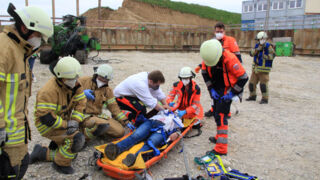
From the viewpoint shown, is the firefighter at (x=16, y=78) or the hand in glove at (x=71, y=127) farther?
the hand in glove at (x=71, y=127)

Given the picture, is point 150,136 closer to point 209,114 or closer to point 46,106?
point 46,106

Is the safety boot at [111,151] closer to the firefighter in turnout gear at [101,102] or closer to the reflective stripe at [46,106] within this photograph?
the firefighter in turnout gear at [101,102]

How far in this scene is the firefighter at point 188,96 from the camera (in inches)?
195

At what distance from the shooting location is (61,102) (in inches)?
123

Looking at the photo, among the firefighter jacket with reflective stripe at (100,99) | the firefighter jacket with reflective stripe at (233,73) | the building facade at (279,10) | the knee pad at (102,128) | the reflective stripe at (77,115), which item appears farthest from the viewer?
the building facade at (279,10)

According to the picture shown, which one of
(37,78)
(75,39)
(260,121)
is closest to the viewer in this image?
(260,121)

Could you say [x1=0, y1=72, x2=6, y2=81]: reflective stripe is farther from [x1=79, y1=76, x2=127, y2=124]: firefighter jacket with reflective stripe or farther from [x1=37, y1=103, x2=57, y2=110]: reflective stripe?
[x1=79, y1=76, x2=127, y2=124]: firefighter jacket with reflective stripe

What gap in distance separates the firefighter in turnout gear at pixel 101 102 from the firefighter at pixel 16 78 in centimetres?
176

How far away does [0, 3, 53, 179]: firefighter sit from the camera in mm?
2062

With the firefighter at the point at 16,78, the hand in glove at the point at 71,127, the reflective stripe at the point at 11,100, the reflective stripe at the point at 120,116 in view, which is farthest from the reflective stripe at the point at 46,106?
the reflective stripe at the point at 120,116

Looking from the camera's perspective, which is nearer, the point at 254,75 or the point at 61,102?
the point at 61,102

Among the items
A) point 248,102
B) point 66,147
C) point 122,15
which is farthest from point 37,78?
point 122,15

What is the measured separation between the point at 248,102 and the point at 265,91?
1.89 feet

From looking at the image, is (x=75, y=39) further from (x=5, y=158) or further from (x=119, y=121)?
(x=5, y=158)
